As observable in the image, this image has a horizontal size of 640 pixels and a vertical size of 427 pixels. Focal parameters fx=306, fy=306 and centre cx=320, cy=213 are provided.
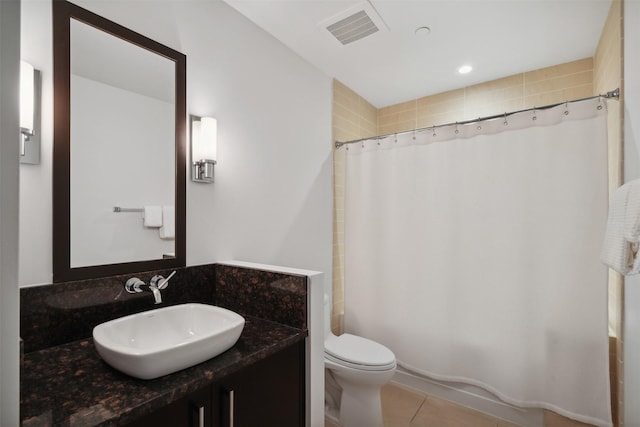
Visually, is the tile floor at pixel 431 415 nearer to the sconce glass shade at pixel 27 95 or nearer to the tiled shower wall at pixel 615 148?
the tiled shower wall at pixel 615 148

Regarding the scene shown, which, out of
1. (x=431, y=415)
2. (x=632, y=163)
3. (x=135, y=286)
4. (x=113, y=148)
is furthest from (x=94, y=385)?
(x=632, y=163)

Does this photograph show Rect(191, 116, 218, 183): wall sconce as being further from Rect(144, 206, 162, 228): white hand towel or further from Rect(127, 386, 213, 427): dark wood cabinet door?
Rect(127, 386, 213, 427): dark wood cabinet door

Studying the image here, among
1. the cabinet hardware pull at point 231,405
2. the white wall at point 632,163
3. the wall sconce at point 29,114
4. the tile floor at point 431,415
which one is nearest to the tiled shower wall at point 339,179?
the tile floor at point 431,415

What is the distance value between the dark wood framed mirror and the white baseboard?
1879mm

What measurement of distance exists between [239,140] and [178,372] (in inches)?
48.8

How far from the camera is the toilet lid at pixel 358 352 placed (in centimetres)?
172

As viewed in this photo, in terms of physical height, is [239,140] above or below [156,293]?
above

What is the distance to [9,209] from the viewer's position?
41 centimetres

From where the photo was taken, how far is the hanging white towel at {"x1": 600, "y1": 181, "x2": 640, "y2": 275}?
1097mm

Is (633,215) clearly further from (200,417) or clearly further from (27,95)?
(27,95)

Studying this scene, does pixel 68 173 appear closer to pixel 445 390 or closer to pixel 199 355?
pixel 199 355

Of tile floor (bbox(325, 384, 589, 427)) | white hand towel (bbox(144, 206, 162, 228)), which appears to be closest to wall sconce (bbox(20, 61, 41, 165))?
white hand towel (bbox(144, 206, 162, 228))

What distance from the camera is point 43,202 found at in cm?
108

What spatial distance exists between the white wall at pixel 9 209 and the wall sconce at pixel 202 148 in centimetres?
111
